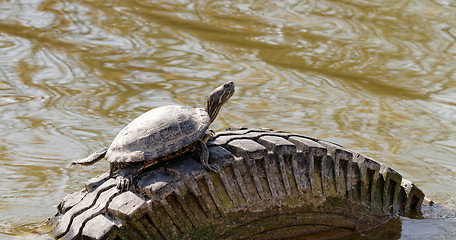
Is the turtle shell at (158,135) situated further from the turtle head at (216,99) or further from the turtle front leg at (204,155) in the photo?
the turtle head at (216,99)

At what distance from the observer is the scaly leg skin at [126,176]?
107 inches

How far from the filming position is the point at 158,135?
9.28 ft

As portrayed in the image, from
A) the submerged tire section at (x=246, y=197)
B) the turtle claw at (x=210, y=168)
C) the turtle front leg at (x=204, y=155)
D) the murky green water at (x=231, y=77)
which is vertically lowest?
the murky green water at (x=231, y=77)

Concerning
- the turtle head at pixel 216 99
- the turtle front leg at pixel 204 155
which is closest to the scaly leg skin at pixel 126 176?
the turtle front leg at pixel 204 155

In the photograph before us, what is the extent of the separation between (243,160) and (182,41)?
4380 mm

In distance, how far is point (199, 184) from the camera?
277 centimetres

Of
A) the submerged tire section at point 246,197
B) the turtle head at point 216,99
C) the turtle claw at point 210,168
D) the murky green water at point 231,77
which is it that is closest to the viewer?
the submerged tire section at point 246,197

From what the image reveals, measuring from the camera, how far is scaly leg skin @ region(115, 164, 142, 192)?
8.93 ft

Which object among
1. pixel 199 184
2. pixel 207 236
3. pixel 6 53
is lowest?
pixel 6 53

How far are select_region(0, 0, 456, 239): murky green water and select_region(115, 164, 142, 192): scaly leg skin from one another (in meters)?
0.67

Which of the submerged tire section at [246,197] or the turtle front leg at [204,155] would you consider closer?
the submerged tire section at [246,197]

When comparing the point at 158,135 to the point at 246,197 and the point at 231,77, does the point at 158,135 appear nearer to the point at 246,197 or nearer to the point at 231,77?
the point at 246,197

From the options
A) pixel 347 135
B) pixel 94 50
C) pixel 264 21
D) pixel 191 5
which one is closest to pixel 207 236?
pixel 347 135

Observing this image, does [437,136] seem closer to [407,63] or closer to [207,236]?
[407,63]
